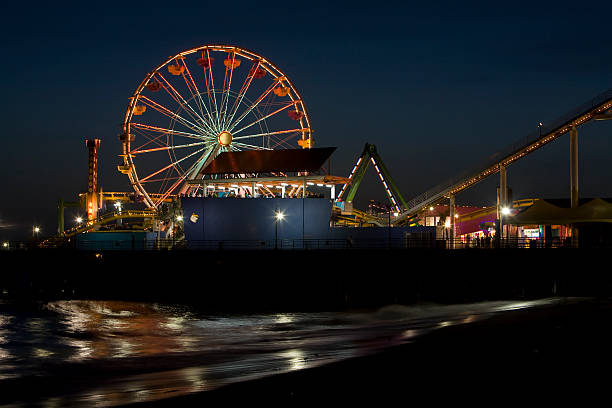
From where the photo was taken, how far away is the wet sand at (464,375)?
49.3ft

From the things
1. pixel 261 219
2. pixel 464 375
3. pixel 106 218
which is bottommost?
pixel 464 375

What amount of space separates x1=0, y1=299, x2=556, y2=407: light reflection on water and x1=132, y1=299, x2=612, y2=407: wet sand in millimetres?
1519

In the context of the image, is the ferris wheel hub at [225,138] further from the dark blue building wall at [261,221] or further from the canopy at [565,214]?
the canopy at [565,214]

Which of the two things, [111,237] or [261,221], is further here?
[111,237]

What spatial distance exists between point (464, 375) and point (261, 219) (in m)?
34.7

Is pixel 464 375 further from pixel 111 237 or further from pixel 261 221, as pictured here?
pixel 111 237

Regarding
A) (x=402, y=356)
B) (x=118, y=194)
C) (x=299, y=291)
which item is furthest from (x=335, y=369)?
(x=118, y=194)

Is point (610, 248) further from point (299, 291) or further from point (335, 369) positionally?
point (335, 369)

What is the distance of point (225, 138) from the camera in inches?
2301

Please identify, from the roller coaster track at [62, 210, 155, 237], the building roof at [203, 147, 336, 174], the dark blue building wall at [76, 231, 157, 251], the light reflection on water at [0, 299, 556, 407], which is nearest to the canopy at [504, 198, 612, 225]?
the light reflection on water at [0, 299, 556, 407]

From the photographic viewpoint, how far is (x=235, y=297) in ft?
141

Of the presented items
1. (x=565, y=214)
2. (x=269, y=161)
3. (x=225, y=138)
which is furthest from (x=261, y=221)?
(x=565, y=214)

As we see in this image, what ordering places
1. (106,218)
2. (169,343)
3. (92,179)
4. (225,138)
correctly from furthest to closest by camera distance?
(92,179)
(106,218)
(225,138)
(169,343)

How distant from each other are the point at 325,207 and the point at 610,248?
70.2 feet
